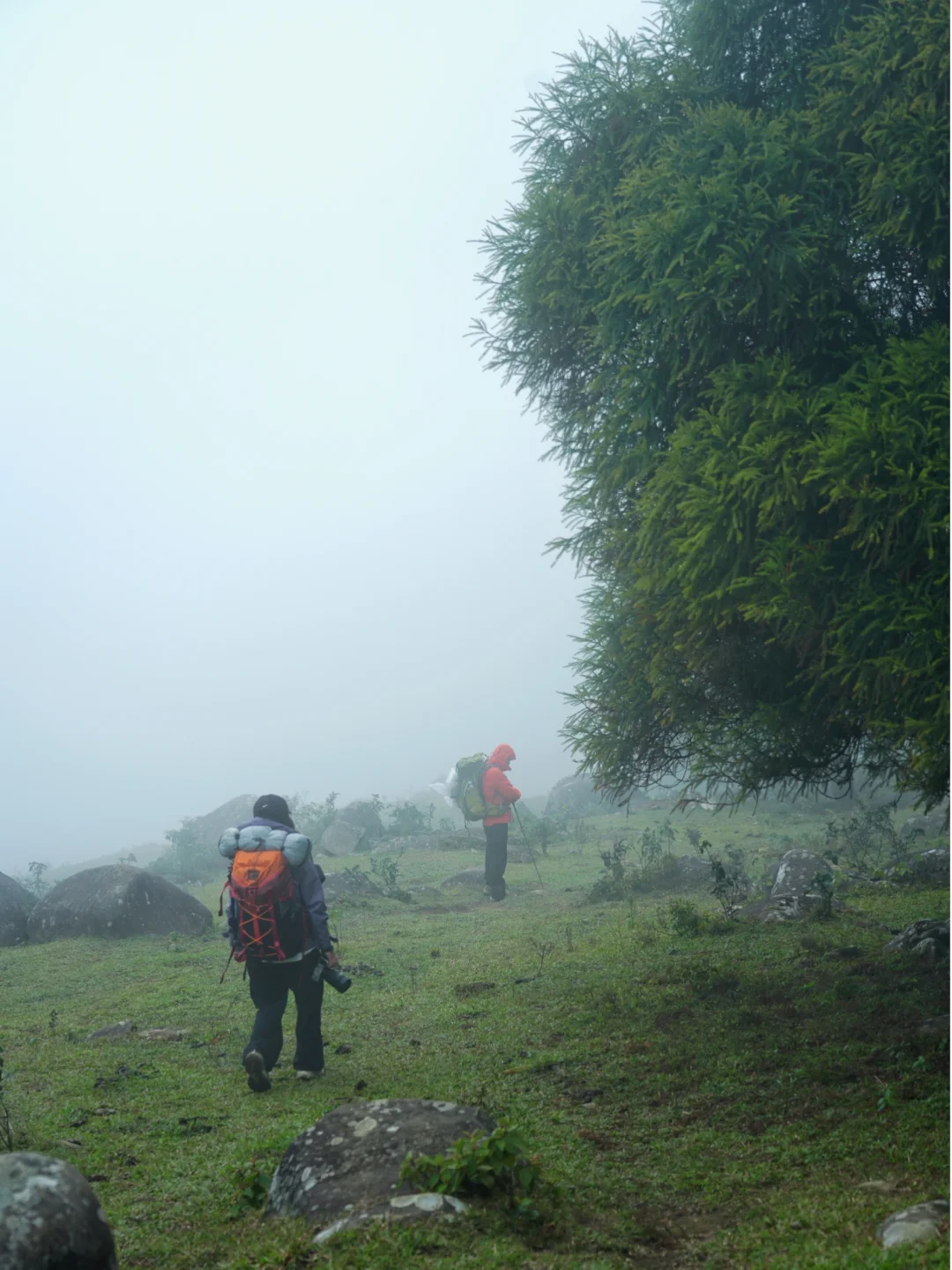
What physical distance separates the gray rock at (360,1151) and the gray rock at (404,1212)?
134 millimetres

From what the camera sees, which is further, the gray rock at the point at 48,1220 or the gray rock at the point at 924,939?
the gray rock at the point at 924,939

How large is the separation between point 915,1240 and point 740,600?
12.1 feet

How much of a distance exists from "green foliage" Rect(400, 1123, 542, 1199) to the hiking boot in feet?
10.8

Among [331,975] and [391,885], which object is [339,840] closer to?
[391,885]

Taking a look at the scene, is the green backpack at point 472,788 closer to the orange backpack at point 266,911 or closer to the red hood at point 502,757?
the red hood at point 502,757

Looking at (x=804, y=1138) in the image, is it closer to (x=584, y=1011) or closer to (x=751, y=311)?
(x=584, y=1011)

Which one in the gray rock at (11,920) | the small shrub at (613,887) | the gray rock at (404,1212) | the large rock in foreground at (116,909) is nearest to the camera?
the gray rock at (404,1212)

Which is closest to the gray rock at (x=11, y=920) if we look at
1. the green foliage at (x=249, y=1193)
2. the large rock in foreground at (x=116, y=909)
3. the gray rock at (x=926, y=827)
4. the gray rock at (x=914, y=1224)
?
the large rock in foreground at (x=116, y=909)

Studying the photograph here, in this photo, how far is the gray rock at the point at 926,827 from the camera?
20.8m

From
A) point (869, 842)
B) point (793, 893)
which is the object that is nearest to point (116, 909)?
point (793, 893)

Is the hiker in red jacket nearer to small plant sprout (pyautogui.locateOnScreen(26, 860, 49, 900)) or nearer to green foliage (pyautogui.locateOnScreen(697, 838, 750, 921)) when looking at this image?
green foliage (pyautogui.locateOnScreen(697, 838, 750, 921))

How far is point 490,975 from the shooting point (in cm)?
1133

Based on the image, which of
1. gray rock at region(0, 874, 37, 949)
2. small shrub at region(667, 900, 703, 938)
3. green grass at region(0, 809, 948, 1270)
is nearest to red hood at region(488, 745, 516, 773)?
green grass at region(0, 809, 948, 1270)

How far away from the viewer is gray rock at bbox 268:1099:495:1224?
457cm
